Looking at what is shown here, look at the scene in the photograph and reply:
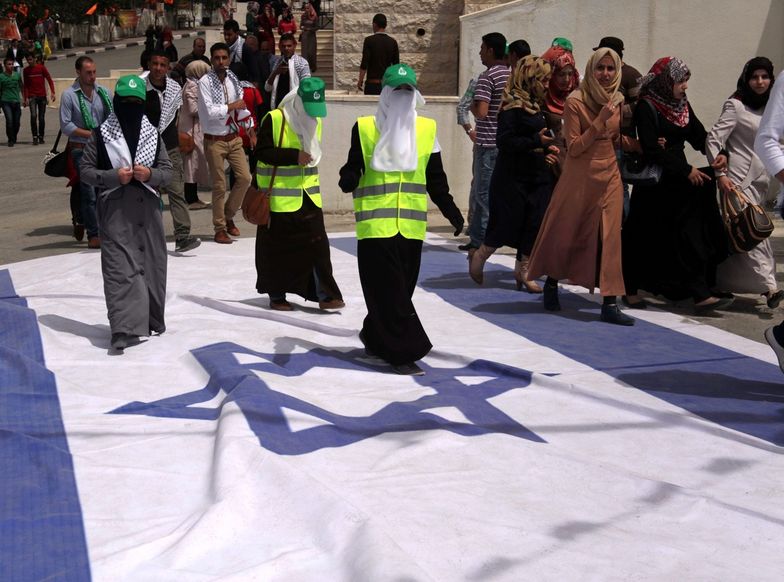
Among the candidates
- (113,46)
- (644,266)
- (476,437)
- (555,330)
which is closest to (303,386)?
(476,437)

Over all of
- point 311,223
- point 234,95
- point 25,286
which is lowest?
point 25,286

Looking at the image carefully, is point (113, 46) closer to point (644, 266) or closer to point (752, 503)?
point (644, 266)

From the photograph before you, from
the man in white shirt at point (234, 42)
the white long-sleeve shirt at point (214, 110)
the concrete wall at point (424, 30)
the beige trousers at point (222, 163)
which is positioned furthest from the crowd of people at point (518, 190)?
the concrete wall at point (424, 30)

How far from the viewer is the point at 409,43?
65.2 ft

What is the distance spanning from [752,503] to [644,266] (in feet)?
14.6

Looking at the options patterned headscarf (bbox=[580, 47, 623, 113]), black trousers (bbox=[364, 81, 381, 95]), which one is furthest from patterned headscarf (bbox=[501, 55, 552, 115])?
black trousers (bbox=[364, 81, 381, 95])

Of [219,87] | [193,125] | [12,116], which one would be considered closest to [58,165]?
[219,87]

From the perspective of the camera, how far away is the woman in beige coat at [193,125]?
13305mm

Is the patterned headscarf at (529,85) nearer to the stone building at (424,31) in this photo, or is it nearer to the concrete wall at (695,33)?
the concrete wall at (695,33)

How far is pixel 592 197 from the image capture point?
8516 mm

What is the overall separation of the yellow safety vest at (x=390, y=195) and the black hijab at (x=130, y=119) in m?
1.58

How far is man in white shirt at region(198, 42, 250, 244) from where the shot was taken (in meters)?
11.9

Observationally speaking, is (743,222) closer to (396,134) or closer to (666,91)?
(666,91)

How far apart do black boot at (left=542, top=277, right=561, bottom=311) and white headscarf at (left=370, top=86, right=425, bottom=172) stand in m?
2.25
